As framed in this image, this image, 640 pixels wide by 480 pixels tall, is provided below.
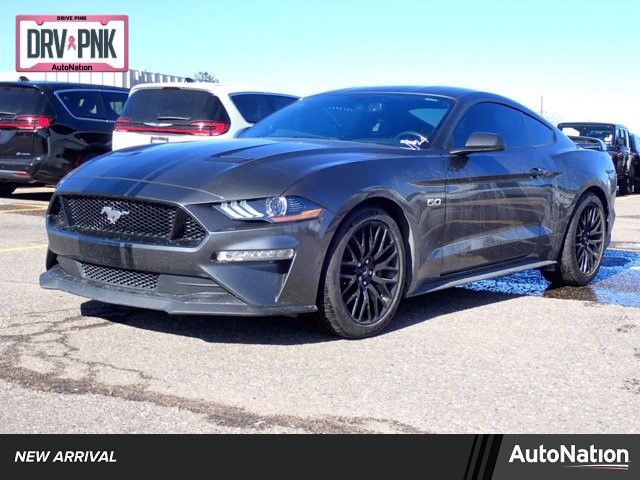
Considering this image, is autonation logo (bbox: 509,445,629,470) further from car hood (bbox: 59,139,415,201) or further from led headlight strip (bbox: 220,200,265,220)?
car hood (bbox: 59,139,415,201)

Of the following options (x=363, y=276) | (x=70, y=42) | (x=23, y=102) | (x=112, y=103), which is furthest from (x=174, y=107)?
(x=70, y=42)

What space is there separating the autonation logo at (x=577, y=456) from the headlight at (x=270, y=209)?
1756mm

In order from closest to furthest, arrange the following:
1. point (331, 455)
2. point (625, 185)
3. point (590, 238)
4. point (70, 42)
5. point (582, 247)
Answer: point (331, 455)
point (582, 247)
point (590, 238)
point (625, 185)
point (70, 42)

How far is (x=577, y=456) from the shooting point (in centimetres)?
333

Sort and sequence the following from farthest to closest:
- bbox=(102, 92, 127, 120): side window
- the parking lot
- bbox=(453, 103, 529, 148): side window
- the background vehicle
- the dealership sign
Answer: the dealership sign → the background vehicle → bbox=(102, 92, 127, 120): side window → bbox=(453, 103, 529, 148): side window → the parking lot

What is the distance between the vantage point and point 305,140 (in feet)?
18.9

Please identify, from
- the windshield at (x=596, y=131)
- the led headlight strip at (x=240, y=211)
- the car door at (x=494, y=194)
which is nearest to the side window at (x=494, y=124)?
the car door at (x=494, y=194)

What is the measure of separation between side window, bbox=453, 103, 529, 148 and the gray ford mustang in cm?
2

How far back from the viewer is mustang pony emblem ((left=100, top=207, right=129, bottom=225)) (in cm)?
488

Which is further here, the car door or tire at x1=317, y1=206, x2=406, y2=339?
the car door

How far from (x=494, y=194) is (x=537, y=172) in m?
0.65

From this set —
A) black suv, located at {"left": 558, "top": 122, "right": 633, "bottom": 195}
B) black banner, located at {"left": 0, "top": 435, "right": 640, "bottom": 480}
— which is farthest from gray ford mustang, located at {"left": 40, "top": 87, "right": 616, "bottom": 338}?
black suv, located at {"left": 558, "top": 122, "right": 633, "bottom": 195}

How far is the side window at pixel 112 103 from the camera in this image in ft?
46.4

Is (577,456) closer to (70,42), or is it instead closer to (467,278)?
(467,278)
